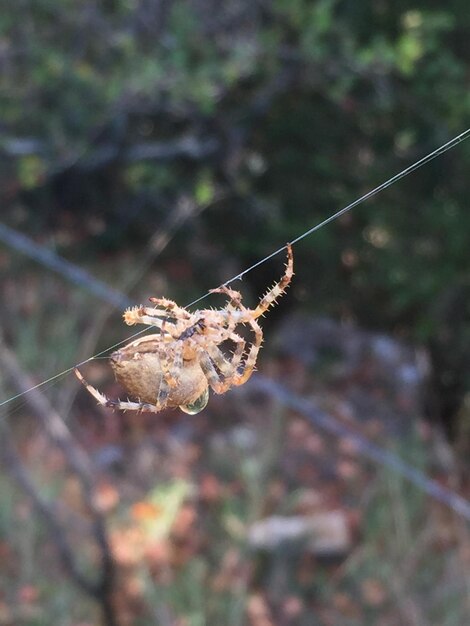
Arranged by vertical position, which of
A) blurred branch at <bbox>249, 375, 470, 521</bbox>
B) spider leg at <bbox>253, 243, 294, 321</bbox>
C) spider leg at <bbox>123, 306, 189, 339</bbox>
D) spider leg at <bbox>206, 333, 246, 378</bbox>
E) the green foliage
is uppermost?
the green foliage

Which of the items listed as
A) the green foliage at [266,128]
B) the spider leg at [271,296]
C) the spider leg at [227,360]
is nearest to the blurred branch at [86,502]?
the spider leg at [227,360]

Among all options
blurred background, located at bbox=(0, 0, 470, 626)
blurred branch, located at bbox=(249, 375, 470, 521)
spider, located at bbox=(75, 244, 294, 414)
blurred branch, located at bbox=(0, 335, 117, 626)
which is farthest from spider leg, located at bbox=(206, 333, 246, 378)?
blurred branch, located at bbox=(0, 335, 117, 626)

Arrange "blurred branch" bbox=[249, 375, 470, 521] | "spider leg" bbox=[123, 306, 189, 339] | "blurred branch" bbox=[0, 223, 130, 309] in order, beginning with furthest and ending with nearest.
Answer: "blurred branch" bbox=[249, 375, 470, 521], "blurred branch" bbox=[0, 223, 130, 309], "spider leg" bbox=[123, 306, 189, 339]

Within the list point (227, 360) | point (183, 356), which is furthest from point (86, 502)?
point (183, 356)

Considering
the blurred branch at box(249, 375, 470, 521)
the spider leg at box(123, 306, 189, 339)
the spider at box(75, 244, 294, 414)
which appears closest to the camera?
the spider at box(75, 244, 294, 414)

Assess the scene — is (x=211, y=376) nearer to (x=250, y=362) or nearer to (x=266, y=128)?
(x=250, y=362)

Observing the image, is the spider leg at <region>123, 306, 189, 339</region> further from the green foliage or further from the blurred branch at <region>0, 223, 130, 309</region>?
the green foliage

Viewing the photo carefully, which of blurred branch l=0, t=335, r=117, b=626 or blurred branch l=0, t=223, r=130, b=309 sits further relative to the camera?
blurred branch l=0, t=335, r=117, b=626

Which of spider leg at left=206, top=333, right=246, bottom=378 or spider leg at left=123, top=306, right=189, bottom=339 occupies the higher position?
spider leg at left=123, top=306, right=189, bottom=339
